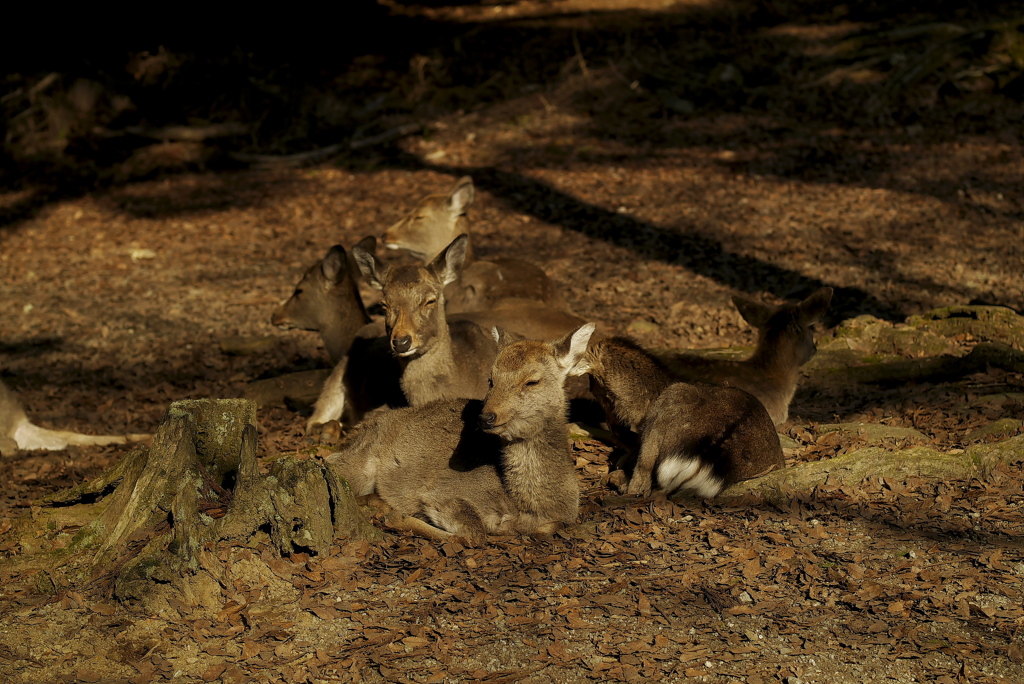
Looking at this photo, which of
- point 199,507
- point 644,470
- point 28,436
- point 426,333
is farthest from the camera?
point 28,436

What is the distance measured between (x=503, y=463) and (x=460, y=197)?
6581mm

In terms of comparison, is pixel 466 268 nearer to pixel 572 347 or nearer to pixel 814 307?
pixel 814 307

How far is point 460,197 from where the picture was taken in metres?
12.3

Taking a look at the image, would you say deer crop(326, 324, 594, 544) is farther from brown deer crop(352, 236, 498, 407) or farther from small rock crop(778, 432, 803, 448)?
small rock crop(778, 432, 803, 448)

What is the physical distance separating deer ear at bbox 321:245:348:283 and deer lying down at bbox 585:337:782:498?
3880 millimetres

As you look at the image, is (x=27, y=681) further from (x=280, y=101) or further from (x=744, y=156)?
(x=280, y=101)

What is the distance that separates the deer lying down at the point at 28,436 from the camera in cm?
912

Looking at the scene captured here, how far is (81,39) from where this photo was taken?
22328 mm

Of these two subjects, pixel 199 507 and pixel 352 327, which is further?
pixel 352 327

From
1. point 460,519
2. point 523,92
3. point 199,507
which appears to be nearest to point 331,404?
point 460,519

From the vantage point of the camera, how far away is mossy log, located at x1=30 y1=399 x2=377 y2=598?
5.48 metres

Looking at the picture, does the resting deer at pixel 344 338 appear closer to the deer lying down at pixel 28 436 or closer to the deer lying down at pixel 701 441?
the deer lying down at pixel 28 436

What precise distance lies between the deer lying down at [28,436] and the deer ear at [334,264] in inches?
92.6

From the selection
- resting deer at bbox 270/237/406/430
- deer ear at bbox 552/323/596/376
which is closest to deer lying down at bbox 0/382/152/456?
resting deer at bbox 270/237/406/430
